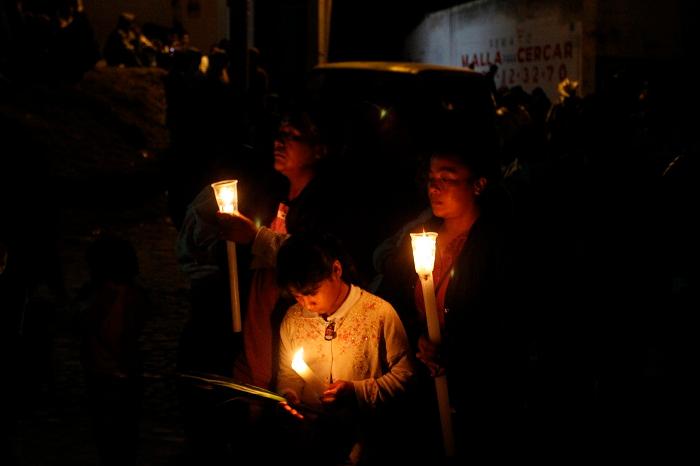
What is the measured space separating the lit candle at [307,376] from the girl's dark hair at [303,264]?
10.0 inches

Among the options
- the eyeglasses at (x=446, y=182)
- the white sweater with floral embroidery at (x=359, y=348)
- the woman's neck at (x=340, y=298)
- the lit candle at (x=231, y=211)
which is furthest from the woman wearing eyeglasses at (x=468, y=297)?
the lit candle at (x=231, y=211)

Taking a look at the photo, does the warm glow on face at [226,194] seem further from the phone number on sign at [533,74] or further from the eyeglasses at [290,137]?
the phone number on sign at [533,74]

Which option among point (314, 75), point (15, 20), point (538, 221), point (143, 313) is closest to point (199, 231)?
point (143, 313)

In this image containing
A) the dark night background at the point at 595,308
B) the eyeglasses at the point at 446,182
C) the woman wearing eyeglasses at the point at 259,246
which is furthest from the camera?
the dark night background at the point at 595,308

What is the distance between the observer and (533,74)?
17.0m

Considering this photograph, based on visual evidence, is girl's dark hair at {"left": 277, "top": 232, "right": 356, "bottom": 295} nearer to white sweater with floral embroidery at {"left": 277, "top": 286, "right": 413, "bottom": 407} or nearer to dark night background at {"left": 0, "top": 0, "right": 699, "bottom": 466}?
white sweater with floral embroidery at {"left": 277, "top": 286, "right": 413, "bottom": 407}

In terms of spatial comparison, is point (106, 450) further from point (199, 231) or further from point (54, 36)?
point (54, 36)

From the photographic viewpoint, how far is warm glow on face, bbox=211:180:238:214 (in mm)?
3924

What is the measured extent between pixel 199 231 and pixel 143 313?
Result: 0.76m

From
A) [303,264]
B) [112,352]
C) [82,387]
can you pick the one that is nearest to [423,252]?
[303,264]

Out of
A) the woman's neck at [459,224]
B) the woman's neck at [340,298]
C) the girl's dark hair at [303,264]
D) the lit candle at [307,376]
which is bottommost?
the lit candle at [307,376]

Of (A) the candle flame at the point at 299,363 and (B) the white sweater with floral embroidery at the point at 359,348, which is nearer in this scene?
(A) the candle flame at the point at 299,363

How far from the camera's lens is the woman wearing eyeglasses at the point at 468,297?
3.81 m

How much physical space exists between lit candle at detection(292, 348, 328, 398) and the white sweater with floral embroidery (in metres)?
0.01
